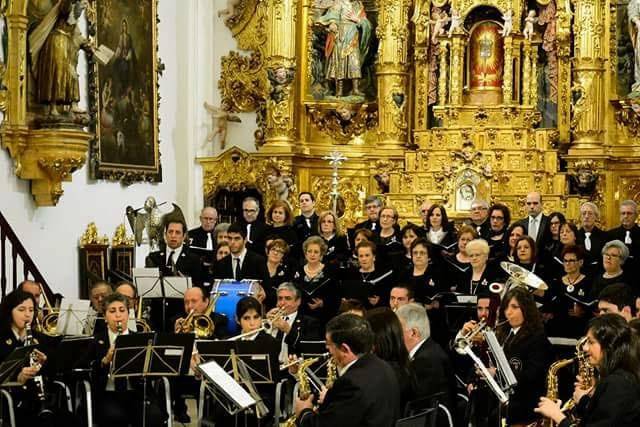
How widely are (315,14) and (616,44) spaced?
391 cm

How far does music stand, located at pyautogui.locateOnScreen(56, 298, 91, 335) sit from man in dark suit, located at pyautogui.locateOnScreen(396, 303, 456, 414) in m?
2.65

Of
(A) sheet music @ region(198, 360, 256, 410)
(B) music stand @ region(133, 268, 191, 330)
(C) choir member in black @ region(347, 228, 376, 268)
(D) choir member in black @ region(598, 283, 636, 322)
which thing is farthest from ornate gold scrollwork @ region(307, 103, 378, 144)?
(A) sheet music @ region(198, 360, 256, 410)

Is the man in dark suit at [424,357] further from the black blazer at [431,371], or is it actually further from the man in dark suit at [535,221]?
the man in dark suit at [535,221]

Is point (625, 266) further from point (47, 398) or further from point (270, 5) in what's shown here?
point (270, 5)

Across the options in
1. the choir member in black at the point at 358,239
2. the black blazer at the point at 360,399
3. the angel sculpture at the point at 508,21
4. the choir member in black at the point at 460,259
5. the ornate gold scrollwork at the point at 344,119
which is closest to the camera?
the black blazer at the point at 360,399

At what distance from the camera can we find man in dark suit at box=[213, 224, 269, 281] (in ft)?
36.5

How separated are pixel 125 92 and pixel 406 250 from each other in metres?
5.01

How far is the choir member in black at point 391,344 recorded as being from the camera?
7.03 meters

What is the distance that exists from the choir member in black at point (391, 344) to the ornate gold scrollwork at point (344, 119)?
1041 cm

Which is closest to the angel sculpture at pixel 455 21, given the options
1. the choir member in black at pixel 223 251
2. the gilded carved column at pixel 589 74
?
the gilded carved column at pixel 589 74

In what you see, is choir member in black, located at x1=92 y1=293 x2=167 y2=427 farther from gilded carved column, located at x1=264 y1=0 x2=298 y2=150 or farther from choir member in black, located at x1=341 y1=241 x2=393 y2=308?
gilded carved column, located at x1=264 y1=0 x2=298 y2=150

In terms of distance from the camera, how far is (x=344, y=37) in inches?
674

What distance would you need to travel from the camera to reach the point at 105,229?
1475cm

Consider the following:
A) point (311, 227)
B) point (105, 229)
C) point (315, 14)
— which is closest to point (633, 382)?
point (311, 227)
